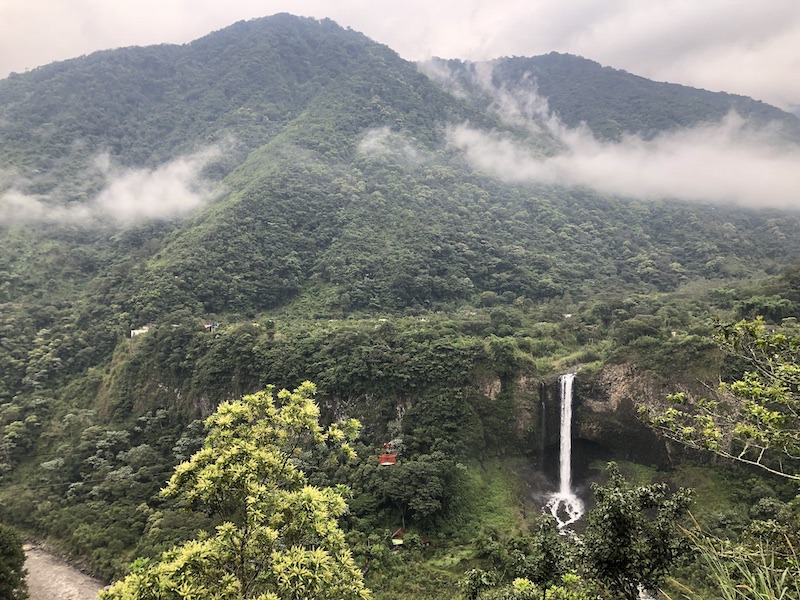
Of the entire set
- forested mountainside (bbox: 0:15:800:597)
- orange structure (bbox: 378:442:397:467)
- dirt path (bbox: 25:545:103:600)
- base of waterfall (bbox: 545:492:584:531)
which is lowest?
base of waterfall (bbox: 545:492:584:531)

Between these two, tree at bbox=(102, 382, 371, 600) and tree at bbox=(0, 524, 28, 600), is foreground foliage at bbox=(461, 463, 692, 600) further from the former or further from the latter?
tree at bbox=(0, 524, 28, 600)

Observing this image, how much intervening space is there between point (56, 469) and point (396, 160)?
188 feet

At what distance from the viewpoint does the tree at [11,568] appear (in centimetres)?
1712

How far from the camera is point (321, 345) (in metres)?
31.1

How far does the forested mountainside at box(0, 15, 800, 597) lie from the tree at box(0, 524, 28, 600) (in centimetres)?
382

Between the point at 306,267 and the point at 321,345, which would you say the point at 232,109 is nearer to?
the point at 306,267

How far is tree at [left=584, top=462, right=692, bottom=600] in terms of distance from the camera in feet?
21.2

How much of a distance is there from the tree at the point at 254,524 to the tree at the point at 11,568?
16.6 m

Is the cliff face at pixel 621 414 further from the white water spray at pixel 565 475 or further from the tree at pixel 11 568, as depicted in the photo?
the tree at pixel 11 568

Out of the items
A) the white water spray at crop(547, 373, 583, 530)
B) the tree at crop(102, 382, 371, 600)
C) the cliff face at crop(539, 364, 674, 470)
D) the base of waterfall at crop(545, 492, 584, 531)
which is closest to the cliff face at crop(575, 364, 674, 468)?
the cliff face at crop(539, 364, 674, 470)

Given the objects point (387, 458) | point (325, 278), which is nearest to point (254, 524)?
point (387, 458)

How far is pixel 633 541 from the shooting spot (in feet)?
21.8

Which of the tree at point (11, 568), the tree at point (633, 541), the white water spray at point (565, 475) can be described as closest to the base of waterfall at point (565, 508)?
the white water spray at point (565, 475)

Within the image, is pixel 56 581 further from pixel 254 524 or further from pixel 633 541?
pixel 633 541
